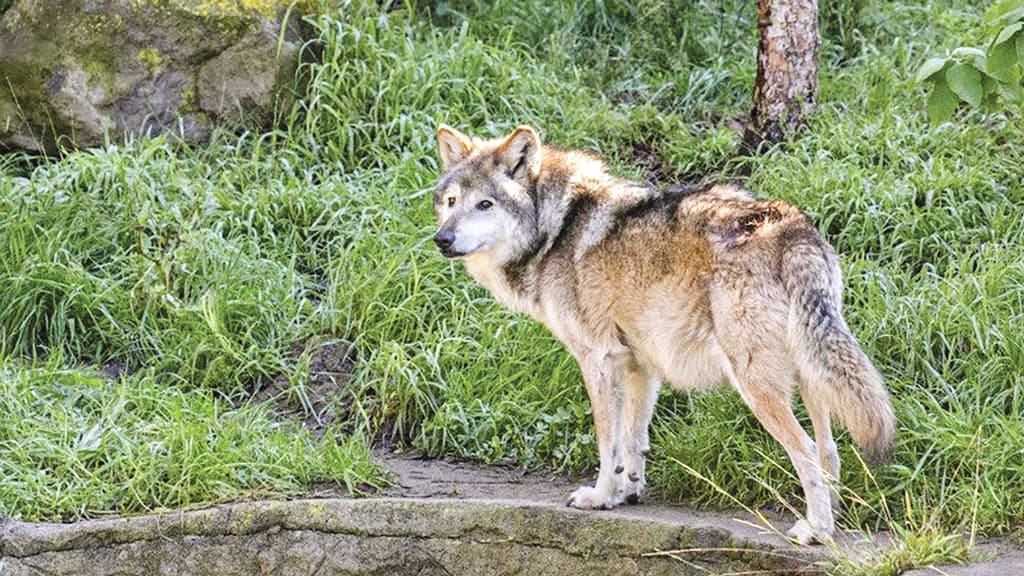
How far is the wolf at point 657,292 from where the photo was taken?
5344 mm

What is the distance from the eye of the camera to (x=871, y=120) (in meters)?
8.68

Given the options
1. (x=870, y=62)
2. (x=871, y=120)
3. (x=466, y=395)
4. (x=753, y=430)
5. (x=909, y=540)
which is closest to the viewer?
(x=909, y=540)

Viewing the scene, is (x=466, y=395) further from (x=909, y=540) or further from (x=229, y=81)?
(x=229, y=81)

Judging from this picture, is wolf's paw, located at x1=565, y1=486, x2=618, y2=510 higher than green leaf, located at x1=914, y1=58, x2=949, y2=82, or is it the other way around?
green leaf, located at x1=914, y1=58, x2=949, y2=82

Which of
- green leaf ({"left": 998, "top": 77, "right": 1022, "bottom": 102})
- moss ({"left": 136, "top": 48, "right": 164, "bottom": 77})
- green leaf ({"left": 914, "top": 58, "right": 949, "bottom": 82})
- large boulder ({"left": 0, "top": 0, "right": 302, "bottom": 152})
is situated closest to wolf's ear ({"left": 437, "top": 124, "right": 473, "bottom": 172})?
green leaf ({"left": 914, "top": 58, "right": 949, "bottom": 82})

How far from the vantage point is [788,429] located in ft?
17.7

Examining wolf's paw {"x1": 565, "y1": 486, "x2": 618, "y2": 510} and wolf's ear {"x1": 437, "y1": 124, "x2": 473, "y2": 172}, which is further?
wolf's ear {"x1": 437, "y1": 124, "x2": 473, "y2": 172}

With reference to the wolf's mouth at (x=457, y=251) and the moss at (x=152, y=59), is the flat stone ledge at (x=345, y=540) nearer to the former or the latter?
the wolf's mouth at (x=457, y=251)

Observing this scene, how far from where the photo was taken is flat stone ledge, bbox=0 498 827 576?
5.62 meters

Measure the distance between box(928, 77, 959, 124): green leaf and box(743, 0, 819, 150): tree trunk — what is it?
2155mm

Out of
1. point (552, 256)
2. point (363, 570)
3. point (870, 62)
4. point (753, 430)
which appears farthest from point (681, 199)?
point (870, 62)

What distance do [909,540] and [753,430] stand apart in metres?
1.32

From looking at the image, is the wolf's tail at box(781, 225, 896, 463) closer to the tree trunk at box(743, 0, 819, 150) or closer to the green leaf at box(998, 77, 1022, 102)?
the green leaf at box(998, 77, 1022, 102)

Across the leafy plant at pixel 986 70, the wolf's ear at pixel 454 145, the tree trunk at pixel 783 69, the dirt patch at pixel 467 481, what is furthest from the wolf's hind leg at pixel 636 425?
the tree trunk at pixel 783 69
